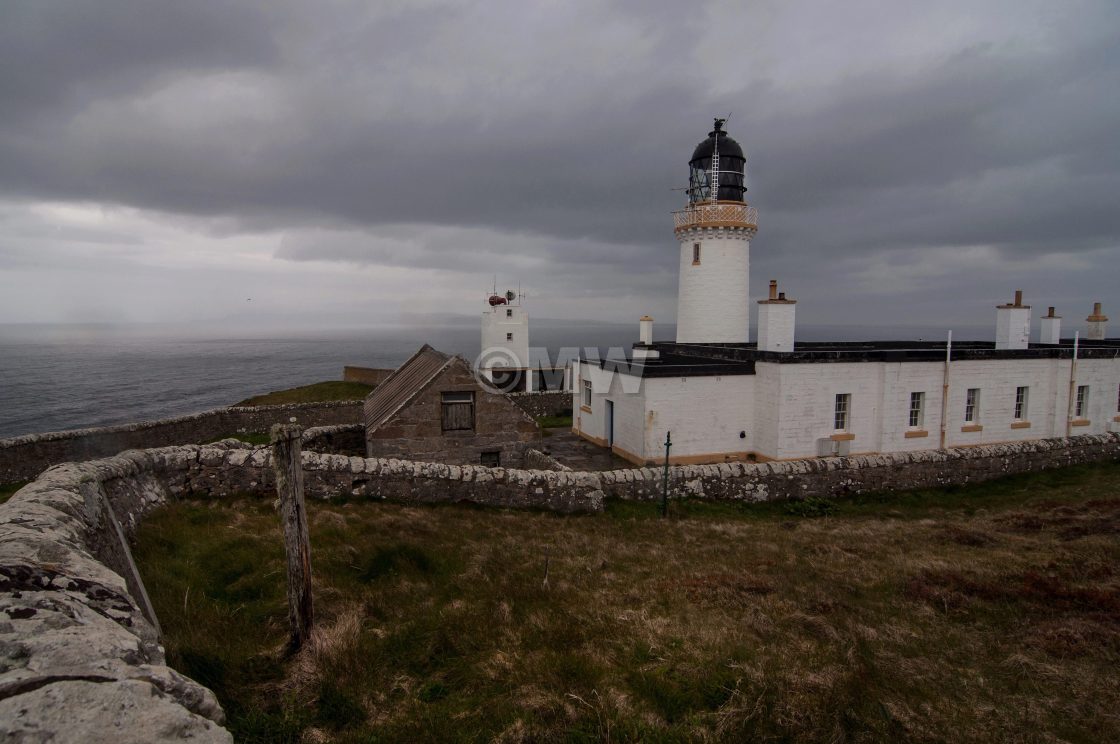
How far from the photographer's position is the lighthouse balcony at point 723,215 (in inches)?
1105

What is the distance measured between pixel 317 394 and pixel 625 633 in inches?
1604

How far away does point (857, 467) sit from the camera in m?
16.0

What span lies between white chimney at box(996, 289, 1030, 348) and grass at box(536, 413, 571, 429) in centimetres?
2018

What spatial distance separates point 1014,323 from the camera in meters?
24.4

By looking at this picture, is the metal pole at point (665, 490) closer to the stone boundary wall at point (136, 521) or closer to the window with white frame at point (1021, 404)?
the stone boundary wall at point (136, 521)

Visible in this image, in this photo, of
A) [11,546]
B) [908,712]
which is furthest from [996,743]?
[11,546]

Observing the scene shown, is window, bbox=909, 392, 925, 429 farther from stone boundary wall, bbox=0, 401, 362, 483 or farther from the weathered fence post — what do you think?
stone boundary wall, bbox=0, 401, 362, 483

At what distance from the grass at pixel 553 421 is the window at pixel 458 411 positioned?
45.1ft

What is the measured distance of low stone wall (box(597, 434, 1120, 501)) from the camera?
14.6m

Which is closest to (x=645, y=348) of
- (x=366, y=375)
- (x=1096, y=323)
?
(x=1096, y=323)

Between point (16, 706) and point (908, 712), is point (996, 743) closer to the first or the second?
point (908, 712)

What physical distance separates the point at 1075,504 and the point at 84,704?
64.6 ft

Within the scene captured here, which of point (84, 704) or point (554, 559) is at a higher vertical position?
point (84, 704)

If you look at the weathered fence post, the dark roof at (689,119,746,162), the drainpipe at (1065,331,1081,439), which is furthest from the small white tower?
the weathered fence post
